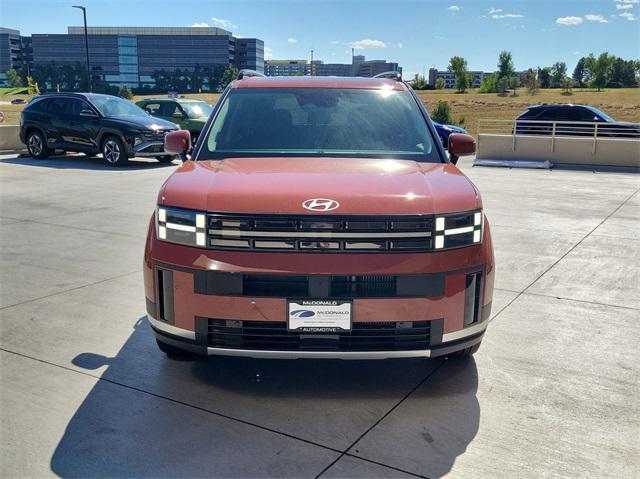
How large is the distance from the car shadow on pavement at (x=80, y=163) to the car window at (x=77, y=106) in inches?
51.4

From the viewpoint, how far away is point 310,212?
3.15 m

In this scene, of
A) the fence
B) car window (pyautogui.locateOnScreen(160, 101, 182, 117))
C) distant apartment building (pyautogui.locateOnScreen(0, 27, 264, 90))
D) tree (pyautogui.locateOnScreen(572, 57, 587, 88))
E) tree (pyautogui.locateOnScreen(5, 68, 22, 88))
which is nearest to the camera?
the fence

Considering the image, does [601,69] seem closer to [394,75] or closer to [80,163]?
[80,163]

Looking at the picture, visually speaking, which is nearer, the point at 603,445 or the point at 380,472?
the point at 380,472

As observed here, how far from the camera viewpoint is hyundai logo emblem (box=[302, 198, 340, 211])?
317cm

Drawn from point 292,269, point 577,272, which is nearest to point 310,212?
point 292,269

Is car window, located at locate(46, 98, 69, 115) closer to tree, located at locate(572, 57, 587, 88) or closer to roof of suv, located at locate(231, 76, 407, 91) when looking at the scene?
roof of suv, located at locate(231, 76, 407, 91)

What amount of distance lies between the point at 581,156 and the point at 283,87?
1576cm

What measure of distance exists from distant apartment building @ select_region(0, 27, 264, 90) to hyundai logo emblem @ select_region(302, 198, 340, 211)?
168m

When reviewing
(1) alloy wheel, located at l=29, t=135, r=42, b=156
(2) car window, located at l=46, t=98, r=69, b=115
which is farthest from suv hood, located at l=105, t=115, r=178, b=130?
(1) alloy wheel, located at l=29, t=135, r=42, b=156

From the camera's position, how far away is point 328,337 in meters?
3.22

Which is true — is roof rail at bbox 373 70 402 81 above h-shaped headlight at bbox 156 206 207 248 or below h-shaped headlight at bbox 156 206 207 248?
above

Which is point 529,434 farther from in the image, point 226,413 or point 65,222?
point 65,222

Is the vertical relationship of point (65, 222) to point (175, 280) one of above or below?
below
